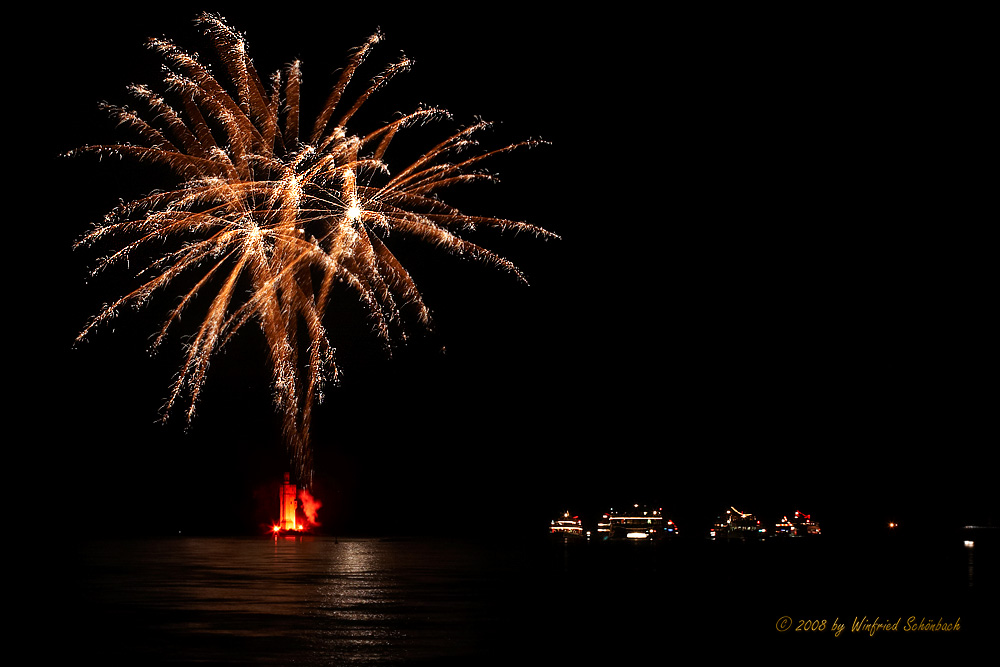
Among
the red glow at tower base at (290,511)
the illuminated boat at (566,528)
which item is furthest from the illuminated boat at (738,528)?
the red glow at tower base at (290,511)

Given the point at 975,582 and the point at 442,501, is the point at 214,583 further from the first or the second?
the point at 442,501

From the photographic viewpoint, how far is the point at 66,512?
265 ft

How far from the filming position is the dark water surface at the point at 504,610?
15.1 meters

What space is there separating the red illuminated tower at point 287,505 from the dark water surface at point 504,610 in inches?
1760

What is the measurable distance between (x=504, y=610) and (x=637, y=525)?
55.0m

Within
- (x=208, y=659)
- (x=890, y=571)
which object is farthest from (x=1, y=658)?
(x=890, y=571)

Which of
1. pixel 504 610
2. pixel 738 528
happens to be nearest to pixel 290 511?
pixel 738 528

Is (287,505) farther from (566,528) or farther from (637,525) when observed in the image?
(637,525)

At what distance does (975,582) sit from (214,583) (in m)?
18.9

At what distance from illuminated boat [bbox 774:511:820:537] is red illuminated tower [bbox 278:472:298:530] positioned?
34.8m

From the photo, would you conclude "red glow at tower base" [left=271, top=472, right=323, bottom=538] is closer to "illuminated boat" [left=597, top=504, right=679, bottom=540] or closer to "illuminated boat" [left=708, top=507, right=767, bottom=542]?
"illuminated boat" [left=597, top=504, right=679, bottom=540]

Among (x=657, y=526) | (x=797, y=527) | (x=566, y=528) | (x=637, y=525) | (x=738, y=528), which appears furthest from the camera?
(x=566, y=528)

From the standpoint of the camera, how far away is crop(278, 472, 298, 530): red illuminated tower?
82.5 metres

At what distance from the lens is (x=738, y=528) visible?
78375mm
